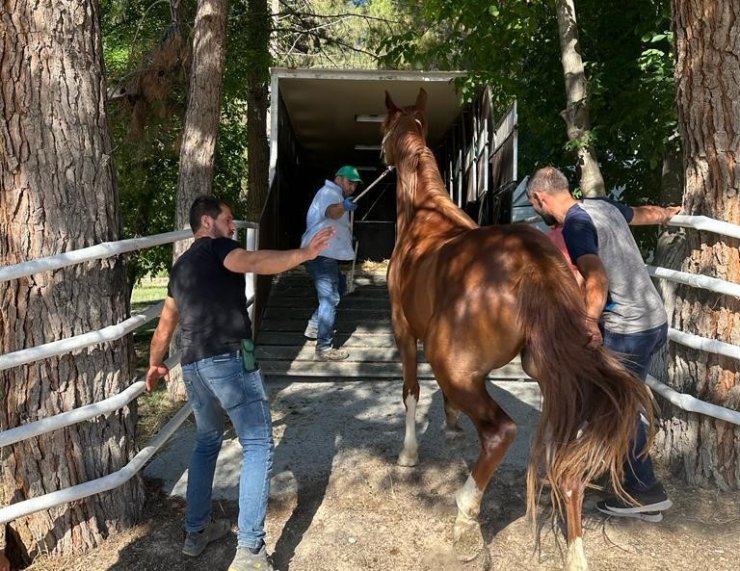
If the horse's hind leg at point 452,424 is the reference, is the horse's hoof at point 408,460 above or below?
below

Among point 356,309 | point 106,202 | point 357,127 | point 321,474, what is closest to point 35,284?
point 106,202

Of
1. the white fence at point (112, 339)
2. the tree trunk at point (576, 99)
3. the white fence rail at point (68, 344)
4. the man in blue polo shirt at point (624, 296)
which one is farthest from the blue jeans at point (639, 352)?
the tree trunk at point (576, 99)

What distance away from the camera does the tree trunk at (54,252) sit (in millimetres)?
2895

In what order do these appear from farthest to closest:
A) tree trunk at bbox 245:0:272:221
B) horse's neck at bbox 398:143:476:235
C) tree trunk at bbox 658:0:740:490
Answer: tree trunk at bbox 245:0:272:221 → horse's neck at bbox 398:143:476:235 → tree trunk at bbox 658:0:740:490

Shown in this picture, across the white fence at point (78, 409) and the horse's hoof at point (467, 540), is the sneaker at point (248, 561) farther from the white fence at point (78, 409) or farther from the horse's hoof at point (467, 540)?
the horse's hoof at point (467, 540)

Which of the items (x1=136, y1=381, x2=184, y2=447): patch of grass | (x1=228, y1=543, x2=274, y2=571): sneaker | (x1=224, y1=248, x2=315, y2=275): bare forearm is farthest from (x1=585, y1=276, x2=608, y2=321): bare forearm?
(x1=136, y1=381, x2=184, y2=447): patch of grass

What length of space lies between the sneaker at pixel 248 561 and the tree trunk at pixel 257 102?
23.8 ft

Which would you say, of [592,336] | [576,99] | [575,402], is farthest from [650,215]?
[576,99]

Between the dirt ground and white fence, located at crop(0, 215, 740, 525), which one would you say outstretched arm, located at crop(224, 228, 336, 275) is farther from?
the dirt ground

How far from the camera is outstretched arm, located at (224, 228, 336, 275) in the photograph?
262cm

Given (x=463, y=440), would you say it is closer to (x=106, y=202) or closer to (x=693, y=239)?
(x=693, y=239)

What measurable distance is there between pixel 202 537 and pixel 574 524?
180 centimetres

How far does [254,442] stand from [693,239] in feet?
9.52

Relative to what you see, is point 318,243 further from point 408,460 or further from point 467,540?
point 408,460
